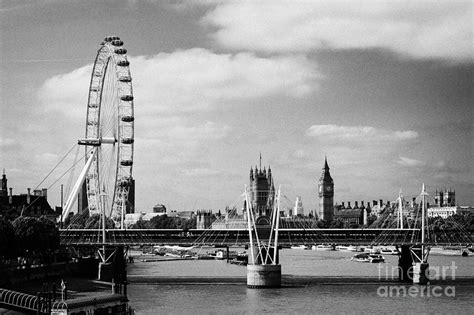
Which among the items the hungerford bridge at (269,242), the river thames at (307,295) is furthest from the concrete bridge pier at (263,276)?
the river thames at (307,295)

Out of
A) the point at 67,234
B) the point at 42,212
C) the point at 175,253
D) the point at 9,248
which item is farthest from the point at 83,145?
the point at 175,253

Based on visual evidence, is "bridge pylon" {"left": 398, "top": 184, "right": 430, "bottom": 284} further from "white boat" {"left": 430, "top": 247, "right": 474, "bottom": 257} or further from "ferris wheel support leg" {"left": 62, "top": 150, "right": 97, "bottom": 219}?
"white boat" {"left": 430, "top": 247, "right": 474, "bottom": 257}

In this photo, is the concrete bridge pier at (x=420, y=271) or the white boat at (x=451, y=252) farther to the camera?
the white boat at (x=451, y=252)

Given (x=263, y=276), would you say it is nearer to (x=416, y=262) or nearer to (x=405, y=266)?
(x=416, y=262)

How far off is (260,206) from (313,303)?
418ft

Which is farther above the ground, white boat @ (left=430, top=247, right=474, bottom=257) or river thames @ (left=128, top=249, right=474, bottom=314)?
white boat @ (left=430, top=247, right=474, bottom=257)

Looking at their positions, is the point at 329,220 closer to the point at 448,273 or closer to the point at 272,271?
the point at 448,273

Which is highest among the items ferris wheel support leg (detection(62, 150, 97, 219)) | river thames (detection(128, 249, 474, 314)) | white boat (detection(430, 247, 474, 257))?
ferris wheel support leg (detection(62, 150, 97, 219))

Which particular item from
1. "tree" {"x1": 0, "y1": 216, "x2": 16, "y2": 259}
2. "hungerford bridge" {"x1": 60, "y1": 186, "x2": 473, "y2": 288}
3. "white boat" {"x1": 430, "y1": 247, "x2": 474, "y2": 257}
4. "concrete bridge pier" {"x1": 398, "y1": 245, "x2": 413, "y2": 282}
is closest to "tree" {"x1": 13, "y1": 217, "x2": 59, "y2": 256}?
"tree" {"x1": 0, "y1": 216, "x2": 16, "y2": 259}

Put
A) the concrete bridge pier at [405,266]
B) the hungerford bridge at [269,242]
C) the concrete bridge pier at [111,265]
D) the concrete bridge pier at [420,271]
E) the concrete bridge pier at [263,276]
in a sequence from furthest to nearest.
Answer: the concrete bridge pier at [405,266] < the concrete bridge pier at [111,265] < the concrete bridge pier at [420,271] < the hungerford bridge at [269,242] < the concrete bridge pier at [263,276]

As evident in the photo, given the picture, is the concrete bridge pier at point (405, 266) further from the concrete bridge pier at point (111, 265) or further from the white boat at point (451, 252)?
the white boat at point (451, 252)

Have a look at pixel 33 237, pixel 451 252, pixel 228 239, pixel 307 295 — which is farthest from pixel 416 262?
pixel 451 252

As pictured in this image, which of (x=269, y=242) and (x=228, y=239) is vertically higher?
(x=228, y=239)

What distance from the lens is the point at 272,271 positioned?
5703cm
